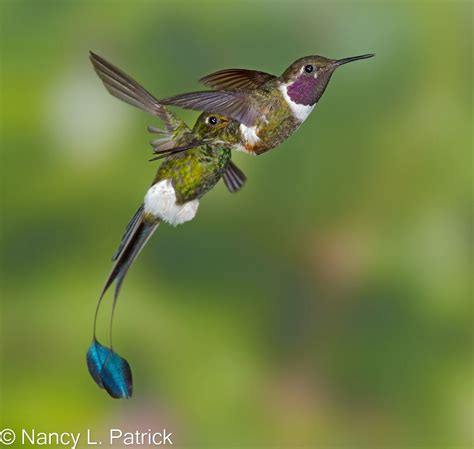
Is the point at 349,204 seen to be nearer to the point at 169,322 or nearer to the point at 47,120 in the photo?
the point at 169,322

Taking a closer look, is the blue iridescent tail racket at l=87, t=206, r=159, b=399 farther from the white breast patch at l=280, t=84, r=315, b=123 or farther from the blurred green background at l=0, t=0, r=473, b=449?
the blurred green background at l=0, t=0, r=473, b=449

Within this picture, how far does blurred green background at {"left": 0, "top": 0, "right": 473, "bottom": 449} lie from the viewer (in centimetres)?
131

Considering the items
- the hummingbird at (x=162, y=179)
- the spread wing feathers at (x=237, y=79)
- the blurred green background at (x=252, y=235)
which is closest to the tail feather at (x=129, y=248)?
the hummingbird at (x=162, y=179)

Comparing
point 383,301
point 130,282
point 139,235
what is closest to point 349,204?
point 383,301

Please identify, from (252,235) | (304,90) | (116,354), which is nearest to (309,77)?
(304,90)

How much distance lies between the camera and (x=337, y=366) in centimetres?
142

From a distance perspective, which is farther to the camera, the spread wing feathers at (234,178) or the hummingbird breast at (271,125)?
the spread wing feathers at (234,178)

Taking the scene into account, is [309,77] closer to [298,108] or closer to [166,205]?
[298,108]

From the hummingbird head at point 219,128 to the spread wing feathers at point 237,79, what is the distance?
0.9 inches

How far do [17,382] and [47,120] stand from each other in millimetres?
491

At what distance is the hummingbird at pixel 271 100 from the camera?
0.46 meters

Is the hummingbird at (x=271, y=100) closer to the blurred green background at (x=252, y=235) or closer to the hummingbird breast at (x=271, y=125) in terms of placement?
the hummingbird breast at (x=271, y=125)

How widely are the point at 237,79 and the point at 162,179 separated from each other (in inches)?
4.0

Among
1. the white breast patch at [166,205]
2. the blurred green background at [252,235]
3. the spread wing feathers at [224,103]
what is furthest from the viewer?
the blurred green background at [252,235]
